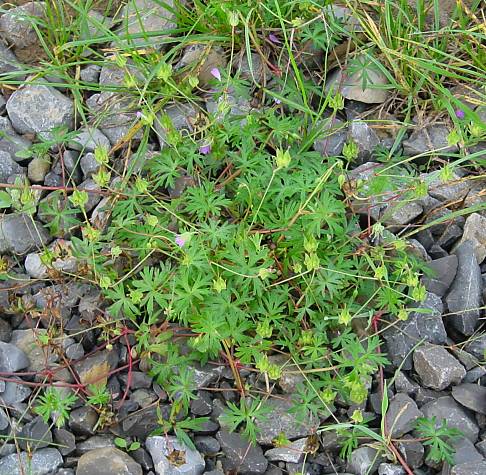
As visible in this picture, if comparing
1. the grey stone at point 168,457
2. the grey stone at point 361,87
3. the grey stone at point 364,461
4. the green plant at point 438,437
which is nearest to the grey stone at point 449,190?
the grey stone at point 361,87

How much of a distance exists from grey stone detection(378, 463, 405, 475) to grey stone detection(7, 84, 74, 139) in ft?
5.08

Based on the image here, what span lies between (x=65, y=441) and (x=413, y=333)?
3.42 feet

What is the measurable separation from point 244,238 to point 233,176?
0.91 ft

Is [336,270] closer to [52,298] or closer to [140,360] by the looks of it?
[140,360]

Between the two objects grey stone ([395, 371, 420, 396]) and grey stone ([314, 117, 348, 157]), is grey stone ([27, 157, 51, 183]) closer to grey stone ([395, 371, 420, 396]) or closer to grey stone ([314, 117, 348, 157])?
grey stone ([314, 117, 348, 157])

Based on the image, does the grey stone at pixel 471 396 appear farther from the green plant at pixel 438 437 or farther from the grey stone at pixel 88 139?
the grey stone at pixel 88 139

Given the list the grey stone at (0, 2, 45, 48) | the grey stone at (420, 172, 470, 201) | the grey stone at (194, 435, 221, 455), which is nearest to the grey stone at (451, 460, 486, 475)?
the grey stone at (194, 435, 221, 455)

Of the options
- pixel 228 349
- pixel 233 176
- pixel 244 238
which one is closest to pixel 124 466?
pixel 228 349

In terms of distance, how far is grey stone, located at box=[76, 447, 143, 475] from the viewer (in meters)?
2.29

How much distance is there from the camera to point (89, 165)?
114 inches

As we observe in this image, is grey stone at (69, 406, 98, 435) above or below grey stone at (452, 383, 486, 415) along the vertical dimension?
below

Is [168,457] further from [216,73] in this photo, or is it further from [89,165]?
[216,73]

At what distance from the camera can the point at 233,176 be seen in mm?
2717

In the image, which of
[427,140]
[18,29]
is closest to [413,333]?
[427,140]
